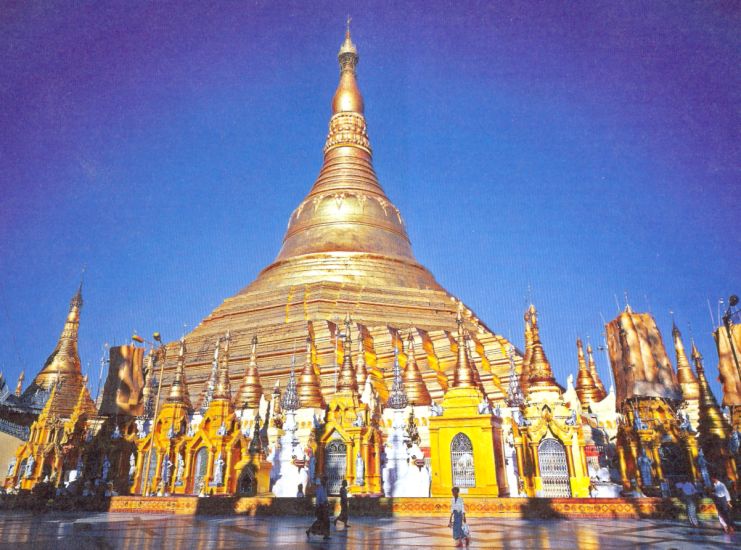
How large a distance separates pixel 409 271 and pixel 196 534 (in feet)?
87.0

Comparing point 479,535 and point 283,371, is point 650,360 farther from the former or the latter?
point 283,371

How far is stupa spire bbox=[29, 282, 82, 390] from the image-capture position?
106 feet

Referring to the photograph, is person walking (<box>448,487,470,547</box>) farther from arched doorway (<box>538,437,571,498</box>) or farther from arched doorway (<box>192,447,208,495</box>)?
arched doorway (<box>192,447,208,495</box>)

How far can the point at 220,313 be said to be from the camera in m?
31.2

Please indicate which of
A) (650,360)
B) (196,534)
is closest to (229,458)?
(196,534)

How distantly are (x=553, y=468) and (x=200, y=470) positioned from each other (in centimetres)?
1050

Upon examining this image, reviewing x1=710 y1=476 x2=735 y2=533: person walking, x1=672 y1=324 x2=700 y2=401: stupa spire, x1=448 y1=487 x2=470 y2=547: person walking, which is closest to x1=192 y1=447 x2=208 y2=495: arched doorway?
x1=448 y1=487 x2=470 y2=547: person walking

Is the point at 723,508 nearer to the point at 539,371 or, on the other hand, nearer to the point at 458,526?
the point at 458,526

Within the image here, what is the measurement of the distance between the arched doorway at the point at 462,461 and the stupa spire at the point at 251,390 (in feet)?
31.9

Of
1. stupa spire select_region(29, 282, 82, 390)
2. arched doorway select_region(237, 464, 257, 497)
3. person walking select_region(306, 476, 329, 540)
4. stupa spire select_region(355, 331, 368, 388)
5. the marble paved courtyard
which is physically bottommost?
the marble paved courtyard

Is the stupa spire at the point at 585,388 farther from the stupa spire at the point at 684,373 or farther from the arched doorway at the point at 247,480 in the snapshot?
the arched doorway at the point at 247,480

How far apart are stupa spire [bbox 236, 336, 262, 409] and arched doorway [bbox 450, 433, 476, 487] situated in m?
9.72

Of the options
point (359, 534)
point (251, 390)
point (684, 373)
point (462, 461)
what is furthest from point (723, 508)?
point (684, 373)

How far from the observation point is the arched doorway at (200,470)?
1709cm
